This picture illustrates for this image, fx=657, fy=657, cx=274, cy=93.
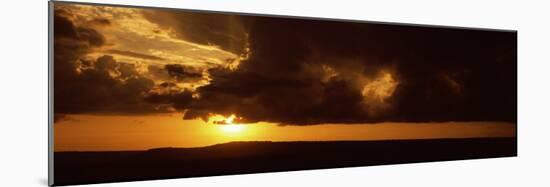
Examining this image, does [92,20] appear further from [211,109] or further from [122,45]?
[211,109]

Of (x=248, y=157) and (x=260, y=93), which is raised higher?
(x=260, y=93)

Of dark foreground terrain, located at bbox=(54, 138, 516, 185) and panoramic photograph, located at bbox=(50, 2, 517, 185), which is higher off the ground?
panoramic photograph, located at bbox=(50, 2, 517, 185)

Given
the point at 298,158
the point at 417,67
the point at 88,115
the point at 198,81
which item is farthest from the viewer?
the point at 417,67

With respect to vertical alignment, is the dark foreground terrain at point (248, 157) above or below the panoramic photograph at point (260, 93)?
below

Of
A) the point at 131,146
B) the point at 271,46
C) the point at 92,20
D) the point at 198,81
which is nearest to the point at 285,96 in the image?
the point at 271,46
